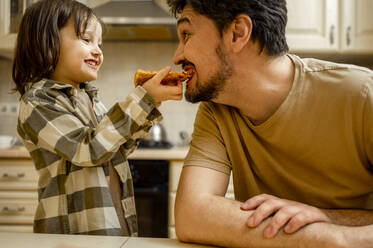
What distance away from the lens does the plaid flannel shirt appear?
1.02 metres

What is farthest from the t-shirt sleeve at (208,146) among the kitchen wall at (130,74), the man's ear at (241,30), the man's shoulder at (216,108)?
the kitchen wall at (130,74)

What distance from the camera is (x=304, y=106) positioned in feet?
3.35

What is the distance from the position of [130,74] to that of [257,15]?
2072 mm

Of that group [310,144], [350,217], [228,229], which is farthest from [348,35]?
[228,229]

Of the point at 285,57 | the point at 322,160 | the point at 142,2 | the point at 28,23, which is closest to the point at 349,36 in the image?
the point at 142,2

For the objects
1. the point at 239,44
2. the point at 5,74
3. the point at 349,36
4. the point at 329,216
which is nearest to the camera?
the point at 329,216

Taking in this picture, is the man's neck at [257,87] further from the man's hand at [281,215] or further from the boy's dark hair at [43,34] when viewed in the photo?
the boy's dark hair at [43,34]

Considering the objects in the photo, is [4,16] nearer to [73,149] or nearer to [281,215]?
[73,149]

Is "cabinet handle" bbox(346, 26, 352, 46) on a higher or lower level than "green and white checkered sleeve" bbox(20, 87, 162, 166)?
higher

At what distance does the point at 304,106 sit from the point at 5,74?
8.87 ft

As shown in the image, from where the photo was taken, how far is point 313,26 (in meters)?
2.72

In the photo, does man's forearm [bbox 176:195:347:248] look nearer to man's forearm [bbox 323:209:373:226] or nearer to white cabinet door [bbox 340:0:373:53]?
man's forearm [bbox 323:209:373:226]

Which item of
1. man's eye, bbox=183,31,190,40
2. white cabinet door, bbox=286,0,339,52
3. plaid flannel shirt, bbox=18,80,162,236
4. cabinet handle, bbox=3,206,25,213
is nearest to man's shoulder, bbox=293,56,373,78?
man's eye, bbox=183,31,190,40

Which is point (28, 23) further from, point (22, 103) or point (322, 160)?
point (322, 160)
